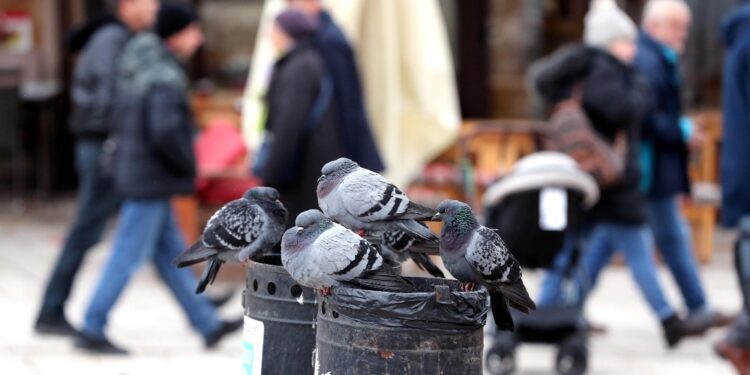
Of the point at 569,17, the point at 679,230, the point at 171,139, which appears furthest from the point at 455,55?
the point at 171,139

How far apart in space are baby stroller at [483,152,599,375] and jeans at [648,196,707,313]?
130cm

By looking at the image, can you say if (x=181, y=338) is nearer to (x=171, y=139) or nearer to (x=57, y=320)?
(x=57, y=320)

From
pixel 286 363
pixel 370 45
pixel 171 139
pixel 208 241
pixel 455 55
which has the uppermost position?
pixel 455 55

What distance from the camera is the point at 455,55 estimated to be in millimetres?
14039

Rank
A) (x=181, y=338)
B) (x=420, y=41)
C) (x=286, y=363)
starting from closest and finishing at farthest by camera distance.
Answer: (x=286, y=363) < (x=181, y=338) < (x=420, y=41)

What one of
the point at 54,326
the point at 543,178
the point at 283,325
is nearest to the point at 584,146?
the point at 543,178

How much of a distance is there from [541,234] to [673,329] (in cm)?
128

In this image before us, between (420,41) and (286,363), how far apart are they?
5208 millimetres

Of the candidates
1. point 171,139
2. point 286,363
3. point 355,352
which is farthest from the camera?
point 171,139

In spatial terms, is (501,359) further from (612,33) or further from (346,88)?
(612,33)

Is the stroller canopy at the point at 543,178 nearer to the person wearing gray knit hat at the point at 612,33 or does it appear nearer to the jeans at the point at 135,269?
the person wearing gray knit hat at the point at 612,33

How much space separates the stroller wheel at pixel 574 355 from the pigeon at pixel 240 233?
2754 millimetres

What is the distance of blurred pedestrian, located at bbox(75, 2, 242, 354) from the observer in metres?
7.46

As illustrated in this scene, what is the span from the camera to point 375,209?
4.28 m
